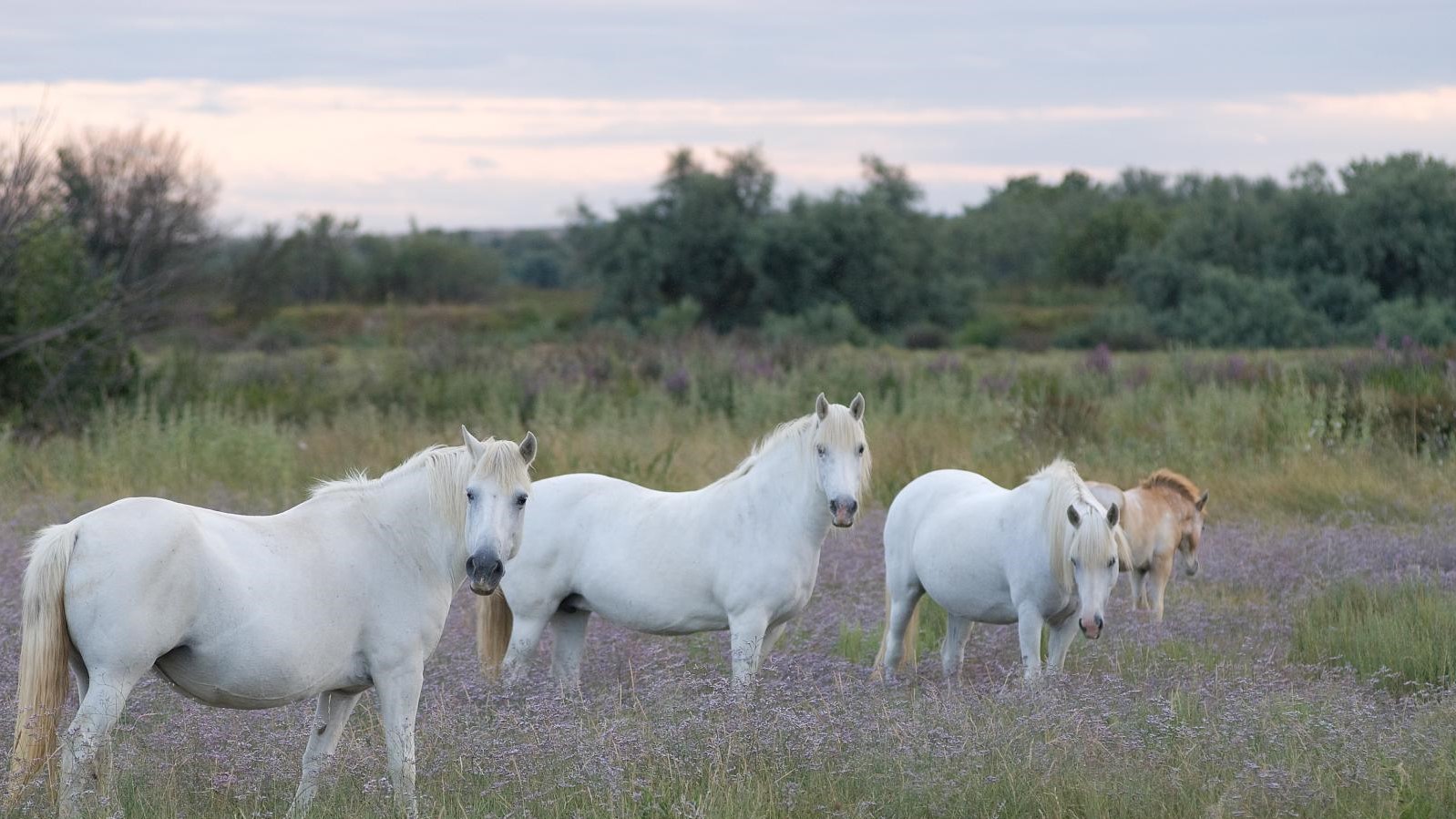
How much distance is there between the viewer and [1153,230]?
5788 cm

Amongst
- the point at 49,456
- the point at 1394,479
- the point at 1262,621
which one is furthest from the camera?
the point at 49,456

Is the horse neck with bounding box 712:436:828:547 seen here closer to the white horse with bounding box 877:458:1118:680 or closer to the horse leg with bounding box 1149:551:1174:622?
the white horse with bounding box 877:458:1118:680

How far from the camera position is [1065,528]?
6.84 m

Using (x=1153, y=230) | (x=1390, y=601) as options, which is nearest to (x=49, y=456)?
(x=1390, y=601)

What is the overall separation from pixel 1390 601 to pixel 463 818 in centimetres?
633

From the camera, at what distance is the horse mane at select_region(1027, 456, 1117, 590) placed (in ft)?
21.8

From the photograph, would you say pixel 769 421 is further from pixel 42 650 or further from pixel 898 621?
pixel 42 650

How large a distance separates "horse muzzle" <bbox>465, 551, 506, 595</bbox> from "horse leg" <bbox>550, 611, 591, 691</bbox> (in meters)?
2.64

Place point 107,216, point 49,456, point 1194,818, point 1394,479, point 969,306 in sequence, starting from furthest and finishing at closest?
point 969,306
point 107,216
point 49,456
point 1394,479
point 1194,818

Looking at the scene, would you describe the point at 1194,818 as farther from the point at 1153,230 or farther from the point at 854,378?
the point at 1153,230

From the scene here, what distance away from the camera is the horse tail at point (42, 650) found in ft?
14.5

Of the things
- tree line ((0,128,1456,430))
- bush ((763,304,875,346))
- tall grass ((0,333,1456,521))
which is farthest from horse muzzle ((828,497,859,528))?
bush ((763,304,875,346))

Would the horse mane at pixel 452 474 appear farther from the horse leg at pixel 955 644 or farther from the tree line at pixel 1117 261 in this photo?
the tree line at pixel 1117 261

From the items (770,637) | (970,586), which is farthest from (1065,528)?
(770,637)
